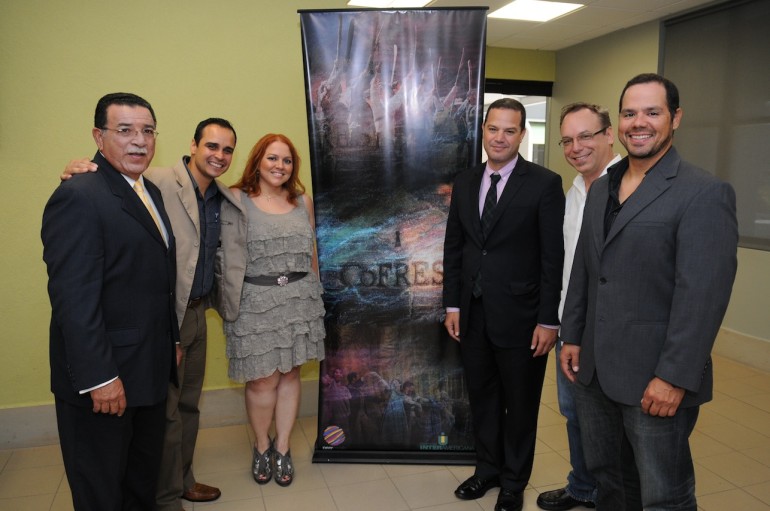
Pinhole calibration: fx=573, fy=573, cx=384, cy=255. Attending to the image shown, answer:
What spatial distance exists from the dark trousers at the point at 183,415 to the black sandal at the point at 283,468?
40 centimetres

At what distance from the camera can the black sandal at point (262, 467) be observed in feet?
9.37

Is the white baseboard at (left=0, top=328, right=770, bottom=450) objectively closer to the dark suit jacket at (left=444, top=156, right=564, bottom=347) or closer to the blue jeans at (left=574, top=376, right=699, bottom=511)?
the dark suit jacket at (left=444, top=156, right=564, bottom=347)

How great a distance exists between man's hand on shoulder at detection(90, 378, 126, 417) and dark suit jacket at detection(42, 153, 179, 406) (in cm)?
3

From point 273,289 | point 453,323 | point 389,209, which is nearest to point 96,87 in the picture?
point 273,289

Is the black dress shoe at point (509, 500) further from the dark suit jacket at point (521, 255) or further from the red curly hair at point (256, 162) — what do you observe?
the red curly hair at point (256, 162)

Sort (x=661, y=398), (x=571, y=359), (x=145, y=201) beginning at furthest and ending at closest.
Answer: (x=571, y=359)
(x=145, y=201)
(x=661, y=398)

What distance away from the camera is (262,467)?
113 inches

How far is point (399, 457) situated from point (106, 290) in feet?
6.03

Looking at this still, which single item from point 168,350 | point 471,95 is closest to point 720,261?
point 471,95

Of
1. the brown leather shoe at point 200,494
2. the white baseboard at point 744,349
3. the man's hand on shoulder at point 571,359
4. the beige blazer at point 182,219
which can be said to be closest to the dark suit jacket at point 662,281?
the man's hand on shoulder at point 571,359

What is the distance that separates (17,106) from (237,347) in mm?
1795

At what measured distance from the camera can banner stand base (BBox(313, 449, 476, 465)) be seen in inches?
118

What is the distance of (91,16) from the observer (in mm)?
3080

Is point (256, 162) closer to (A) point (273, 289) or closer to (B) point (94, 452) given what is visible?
(A) point (273, 289)
